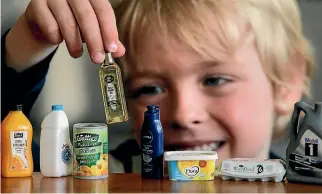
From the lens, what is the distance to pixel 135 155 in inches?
61.2

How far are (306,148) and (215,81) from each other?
319mm

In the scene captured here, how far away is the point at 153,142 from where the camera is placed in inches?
55.3

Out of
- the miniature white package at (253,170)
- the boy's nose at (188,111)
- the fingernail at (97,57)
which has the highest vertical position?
the fingernail at (97,57)

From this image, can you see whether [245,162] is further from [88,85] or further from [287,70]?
[88,85]

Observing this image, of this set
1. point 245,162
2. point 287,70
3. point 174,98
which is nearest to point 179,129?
point 174,98

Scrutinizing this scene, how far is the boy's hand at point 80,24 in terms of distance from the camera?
56.0 inches

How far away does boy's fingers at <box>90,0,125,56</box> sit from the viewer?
1.43 m

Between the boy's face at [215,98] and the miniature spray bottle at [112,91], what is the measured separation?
0.30 feet

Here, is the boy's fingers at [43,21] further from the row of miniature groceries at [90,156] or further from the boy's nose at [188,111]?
the boy's nose at [188,111]

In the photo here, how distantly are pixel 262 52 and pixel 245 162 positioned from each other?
1.03 ft

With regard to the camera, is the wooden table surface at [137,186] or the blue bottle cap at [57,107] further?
the blue bottle cap at [57,107]

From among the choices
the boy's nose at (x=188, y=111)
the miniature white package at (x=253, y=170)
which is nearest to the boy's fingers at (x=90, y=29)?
the boy's nose at (x=188, y=111)

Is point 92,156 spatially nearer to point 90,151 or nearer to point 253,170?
point 90,151

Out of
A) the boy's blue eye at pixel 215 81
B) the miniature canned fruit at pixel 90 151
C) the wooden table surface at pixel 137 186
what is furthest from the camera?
the boy's blue eye at pixel 215 81
